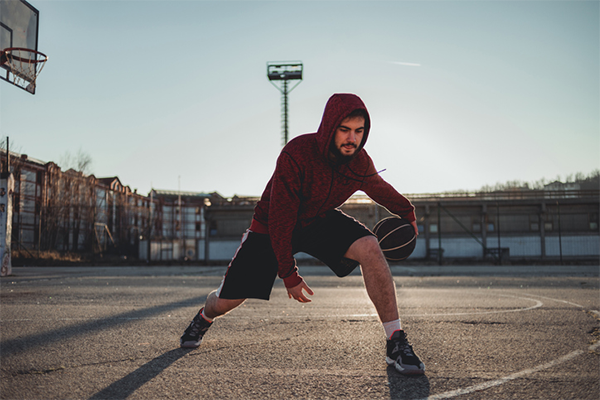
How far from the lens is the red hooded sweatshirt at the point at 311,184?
254cm

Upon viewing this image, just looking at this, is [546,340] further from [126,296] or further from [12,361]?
[126,296]

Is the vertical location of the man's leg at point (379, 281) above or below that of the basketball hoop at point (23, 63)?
below

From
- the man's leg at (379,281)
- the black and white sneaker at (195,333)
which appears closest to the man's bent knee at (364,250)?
the man's leg at (379,281)

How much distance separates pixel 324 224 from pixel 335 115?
74 centimetres

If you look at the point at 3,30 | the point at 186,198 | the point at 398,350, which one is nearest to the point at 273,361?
the point at 398,350

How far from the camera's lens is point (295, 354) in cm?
291

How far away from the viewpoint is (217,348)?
10.2 ft

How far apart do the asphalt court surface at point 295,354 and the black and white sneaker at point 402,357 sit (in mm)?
66

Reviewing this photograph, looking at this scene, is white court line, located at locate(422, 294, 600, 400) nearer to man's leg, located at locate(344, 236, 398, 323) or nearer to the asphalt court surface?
the asphalt court surface

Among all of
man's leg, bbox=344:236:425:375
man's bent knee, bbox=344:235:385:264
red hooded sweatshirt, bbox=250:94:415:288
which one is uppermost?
red hooded sweatshirt, bbox=250:94:415:288

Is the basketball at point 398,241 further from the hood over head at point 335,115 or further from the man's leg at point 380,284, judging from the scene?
the hood over head at point 335,115

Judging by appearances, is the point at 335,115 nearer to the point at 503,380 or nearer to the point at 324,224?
the point at 324,224

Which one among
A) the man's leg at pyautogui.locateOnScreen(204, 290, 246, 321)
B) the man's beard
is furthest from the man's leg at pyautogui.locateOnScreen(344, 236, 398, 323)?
the man's leg at pyautogui.locateOnScreen(204, 290, 246, 321)

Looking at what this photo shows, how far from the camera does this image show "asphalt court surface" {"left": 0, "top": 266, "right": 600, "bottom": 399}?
6.95 ft
